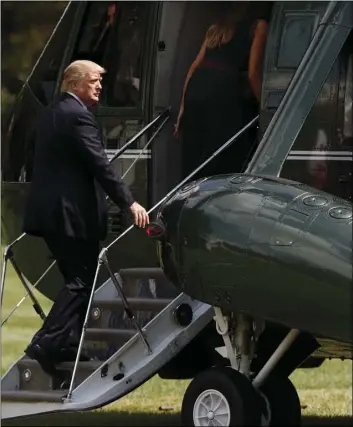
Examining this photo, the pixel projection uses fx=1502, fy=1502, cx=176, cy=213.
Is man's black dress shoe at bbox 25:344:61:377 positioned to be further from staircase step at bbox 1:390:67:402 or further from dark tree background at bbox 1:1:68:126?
dark tree background at bbox 1:1:68:126

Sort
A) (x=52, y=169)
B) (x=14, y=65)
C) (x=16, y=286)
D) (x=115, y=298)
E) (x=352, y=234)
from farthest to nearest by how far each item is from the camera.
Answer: (x=16, y=286)
(x=14, y=65)
(x=115, y=298)
(x=52, y=169)
(x=352, y=234)

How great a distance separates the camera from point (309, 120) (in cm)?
923

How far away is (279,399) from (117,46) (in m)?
3.11

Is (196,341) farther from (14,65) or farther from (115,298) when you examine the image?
(14,65)

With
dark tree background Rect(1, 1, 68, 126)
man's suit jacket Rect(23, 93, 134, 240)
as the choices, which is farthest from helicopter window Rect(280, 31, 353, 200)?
dark tree background Rect(1, 1, 68, 126)

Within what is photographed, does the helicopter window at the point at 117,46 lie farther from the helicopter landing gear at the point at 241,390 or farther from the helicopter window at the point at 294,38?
the helicopter landing gear at the point at 241,390

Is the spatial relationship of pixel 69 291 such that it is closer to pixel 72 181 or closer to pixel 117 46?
pixel 72 181

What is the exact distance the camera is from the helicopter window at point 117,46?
1020cm

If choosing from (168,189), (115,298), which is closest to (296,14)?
(168,189)

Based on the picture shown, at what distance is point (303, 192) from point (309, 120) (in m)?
1.24

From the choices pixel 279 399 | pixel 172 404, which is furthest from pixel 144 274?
pixel 172 404

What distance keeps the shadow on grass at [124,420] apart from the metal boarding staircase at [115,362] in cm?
178

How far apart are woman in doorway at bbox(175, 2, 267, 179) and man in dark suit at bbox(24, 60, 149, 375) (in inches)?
42.7

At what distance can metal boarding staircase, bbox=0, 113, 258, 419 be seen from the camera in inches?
352
